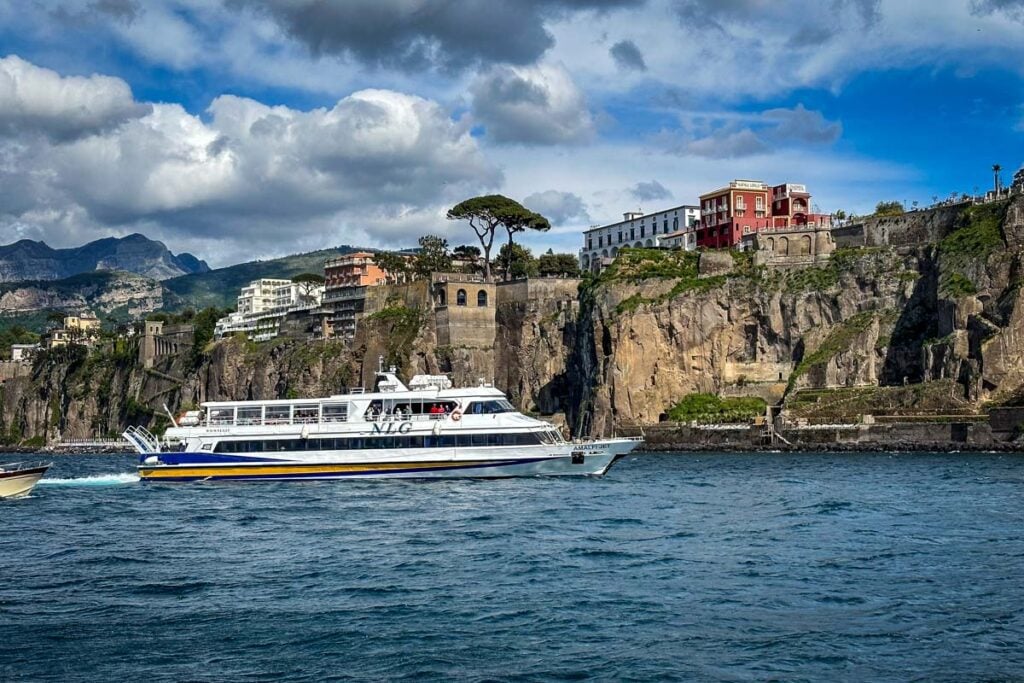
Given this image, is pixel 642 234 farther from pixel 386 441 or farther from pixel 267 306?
pixel 386 441

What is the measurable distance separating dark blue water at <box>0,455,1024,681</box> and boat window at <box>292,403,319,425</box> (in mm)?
9362

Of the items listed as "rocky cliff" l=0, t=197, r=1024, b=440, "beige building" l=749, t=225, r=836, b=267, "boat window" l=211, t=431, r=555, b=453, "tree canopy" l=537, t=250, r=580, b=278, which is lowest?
"boat window" l=211, t=431, r=555, b=453

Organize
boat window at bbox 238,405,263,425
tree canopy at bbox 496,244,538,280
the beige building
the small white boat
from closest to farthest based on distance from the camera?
1. the small white boat
2. boat window at bbox 238,405,263,425
3. the beige building
4. tree canopy at bbox 496,244,538,280

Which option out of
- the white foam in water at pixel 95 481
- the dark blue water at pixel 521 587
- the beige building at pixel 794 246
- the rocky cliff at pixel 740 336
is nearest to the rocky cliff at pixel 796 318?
the rocky cliff at pixel 740 336

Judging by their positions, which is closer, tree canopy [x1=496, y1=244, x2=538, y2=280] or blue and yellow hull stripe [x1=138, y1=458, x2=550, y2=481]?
blue and yellow hull stripe [x1=138, y1=458, x2=550, y2=481]

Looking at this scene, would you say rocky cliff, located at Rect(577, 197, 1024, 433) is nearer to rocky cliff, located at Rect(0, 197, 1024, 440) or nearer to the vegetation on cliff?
rocky cliff, located at Rect(0, 197, 1024, 440)

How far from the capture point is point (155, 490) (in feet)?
→ 199

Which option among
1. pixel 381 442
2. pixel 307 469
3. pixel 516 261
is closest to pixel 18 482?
pixel 307 469

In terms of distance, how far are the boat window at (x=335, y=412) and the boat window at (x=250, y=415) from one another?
3596 mm

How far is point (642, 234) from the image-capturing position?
480 ft

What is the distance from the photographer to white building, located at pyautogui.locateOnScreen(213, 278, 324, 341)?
6137 inches

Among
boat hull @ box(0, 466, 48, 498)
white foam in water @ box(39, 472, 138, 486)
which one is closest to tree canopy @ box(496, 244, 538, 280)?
white foam in water @ box(39, 472, 138, 486)

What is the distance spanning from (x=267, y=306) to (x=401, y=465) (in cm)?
12702

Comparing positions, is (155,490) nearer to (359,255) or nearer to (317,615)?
(317,615)
